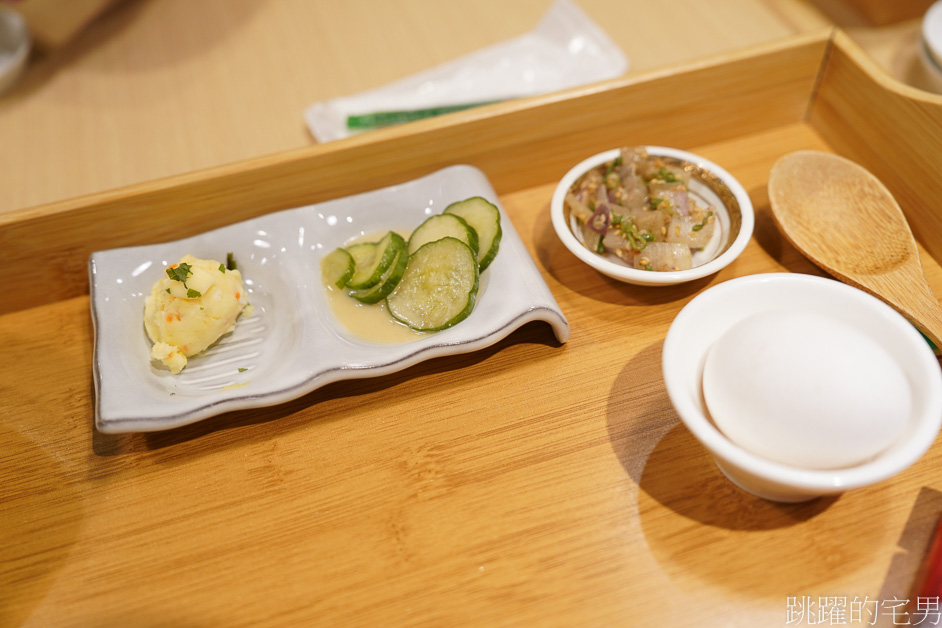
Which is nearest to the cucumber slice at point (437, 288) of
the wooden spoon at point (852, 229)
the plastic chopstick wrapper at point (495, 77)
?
the wooden spoon at point (852, 229)

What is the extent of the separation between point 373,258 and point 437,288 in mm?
204

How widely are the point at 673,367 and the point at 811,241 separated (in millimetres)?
635

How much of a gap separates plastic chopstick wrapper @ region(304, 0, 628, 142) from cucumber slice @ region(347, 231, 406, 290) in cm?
74

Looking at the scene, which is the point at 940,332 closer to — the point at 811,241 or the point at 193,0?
the point at 811,241

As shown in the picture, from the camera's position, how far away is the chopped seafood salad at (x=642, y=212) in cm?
148

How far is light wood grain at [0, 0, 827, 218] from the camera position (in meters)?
2.19

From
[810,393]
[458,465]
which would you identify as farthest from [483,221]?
[810,393]

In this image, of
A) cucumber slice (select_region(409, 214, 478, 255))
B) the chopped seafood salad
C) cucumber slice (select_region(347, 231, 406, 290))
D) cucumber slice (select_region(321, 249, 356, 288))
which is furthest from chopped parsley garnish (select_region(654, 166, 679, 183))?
cucumber slice (select_region(321, 249, 356, 288))

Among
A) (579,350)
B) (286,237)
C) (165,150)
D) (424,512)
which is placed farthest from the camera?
Answer: (165,150)

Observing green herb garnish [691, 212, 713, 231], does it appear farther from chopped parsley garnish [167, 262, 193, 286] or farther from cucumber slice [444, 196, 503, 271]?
chopped parsley garnish [167, 262, 193, 286]

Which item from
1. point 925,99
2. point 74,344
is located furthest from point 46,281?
point 925,99

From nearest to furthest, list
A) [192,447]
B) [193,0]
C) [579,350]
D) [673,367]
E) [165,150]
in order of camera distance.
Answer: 1. [673,367]
2. [192,447]
3. [579,350]
4. [165,150]
5. [193,0]

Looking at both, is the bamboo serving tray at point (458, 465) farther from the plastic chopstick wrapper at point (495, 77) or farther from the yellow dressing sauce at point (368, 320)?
the plastic chopstick wrapper at point (495, 77)

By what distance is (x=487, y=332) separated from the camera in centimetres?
134
